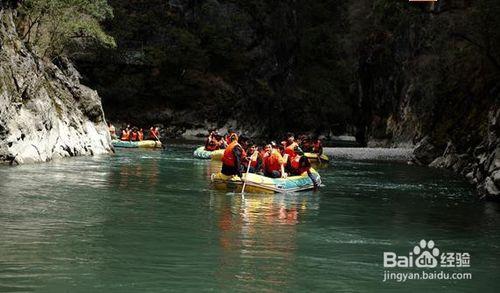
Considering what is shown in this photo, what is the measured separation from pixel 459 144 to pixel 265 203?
14.3 m

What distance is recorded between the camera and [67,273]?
27.3 feet

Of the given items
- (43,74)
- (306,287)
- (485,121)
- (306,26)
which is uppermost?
(306,26)

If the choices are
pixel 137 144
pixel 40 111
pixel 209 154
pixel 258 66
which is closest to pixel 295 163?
pixel 40 111

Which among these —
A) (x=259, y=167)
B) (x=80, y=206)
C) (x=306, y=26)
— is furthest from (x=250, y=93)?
(x=80, y=206)

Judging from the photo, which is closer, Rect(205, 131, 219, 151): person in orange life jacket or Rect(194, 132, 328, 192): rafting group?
Rect(194, 132, 328, 192): rafting group

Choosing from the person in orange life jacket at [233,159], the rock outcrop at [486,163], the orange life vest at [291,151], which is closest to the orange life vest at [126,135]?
the rock outcrop at [486,163]

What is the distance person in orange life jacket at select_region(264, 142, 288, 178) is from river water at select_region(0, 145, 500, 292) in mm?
1059

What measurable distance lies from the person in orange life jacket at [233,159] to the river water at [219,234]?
0.94 m

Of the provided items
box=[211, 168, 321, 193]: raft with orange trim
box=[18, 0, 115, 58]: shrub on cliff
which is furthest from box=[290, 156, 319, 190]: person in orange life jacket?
box=[18, 0, 115, 58]: shrub on cliff

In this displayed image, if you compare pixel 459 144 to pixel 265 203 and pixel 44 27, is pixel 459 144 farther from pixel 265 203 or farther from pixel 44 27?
pixel 44 27

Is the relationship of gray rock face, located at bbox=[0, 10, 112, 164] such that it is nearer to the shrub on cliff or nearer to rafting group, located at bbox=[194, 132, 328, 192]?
the shrub on cliff

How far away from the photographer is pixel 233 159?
718 inches

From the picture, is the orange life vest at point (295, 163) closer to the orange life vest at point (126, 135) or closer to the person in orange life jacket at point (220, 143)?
the person in orange life jacket at point (220, 143)

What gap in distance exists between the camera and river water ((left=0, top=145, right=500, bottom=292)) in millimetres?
8336
